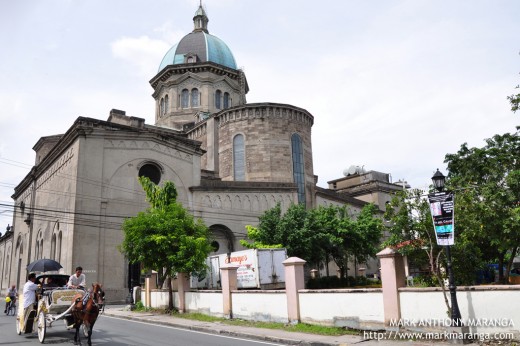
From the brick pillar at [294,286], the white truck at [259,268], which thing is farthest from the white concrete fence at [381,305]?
the white truck at [259,268]

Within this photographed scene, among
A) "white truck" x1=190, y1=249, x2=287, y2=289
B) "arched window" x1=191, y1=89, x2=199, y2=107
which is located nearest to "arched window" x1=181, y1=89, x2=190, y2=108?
"arched window" x1=191, y1=89, x2=199, y2=107

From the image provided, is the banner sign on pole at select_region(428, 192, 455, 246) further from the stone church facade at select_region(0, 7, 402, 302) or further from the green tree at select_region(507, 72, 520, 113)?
the stone church facade at select_region(0, 7, 402, 302)

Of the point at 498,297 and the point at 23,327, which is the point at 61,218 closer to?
the point at 23,327

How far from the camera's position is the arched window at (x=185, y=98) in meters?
51.2

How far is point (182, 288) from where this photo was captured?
20.9 m

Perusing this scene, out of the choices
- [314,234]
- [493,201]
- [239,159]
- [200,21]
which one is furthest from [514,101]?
[200,21]

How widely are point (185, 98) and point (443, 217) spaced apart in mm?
42608

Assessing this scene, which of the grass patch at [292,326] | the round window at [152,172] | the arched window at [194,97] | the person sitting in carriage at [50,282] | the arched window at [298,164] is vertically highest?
A: the arched window at [194,97]

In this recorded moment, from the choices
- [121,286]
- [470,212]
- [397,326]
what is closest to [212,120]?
[121,286]

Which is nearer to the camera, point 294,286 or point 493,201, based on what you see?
point 294,286

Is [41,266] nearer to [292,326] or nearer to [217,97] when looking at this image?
[292,326]

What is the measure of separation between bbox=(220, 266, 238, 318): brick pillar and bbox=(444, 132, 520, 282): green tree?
335 inches

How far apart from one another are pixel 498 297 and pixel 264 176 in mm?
29580

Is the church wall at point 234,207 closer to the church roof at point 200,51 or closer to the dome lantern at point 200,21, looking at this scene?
the church roof at point 200,51
